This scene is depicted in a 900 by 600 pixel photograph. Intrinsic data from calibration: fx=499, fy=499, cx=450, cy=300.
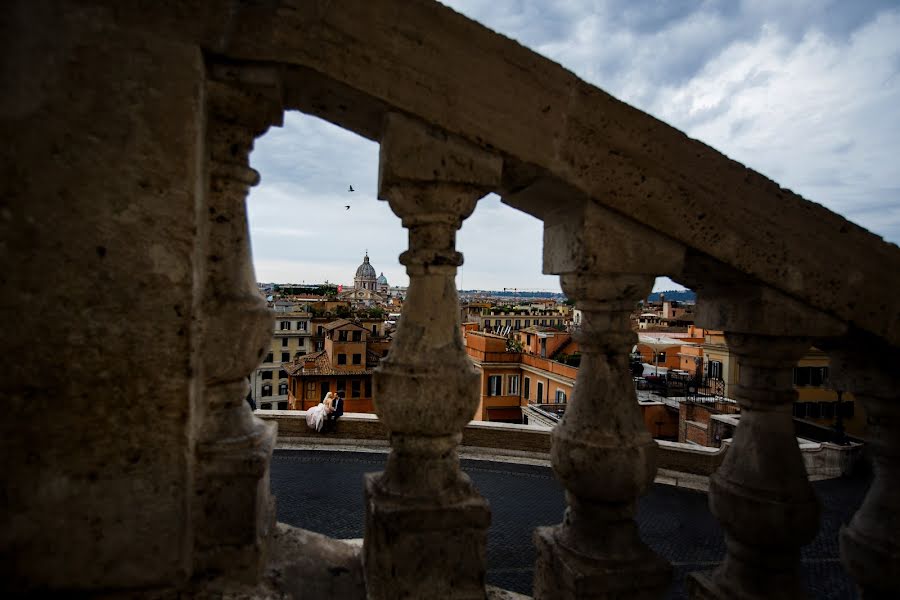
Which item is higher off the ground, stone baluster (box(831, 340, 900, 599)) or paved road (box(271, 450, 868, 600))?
stone baluster (box(831, 340, 900, 599))

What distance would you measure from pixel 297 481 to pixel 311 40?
20.3ft

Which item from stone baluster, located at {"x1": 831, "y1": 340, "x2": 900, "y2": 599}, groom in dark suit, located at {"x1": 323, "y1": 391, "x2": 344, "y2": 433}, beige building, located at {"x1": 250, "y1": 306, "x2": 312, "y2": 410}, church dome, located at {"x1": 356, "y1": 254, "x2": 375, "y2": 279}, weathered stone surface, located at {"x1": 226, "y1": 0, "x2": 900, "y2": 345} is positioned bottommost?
beige building, located at {"x1": 250, "y1": 306, "x2": 312, "y2": 410}

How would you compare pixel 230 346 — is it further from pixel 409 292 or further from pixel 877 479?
pixel 877 479

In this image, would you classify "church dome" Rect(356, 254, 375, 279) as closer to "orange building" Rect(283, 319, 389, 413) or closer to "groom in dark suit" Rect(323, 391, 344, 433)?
"orange building" Rect(283, 319, 389, 413)

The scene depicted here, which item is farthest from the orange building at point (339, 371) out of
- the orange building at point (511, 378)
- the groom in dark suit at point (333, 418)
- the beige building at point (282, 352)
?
the beige building at point (282, 352)

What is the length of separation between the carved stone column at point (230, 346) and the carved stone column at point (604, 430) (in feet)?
3.76

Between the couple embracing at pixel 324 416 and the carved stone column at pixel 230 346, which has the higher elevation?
the carved stone column at pixel 230 346

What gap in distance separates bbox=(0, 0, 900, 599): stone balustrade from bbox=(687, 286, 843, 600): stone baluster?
0.4 inches

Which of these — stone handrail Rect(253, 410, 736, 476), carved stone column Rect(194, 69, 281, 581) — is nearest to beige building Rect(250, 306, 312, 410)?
stone handrail Rect(253, 410, 736, 476)

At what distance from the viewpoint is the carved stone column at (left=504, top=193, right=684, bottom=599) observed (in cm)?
192

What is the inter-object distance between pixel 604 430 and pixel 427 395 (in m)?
0.74

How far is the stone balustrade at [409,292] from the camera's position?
1537 millimetres

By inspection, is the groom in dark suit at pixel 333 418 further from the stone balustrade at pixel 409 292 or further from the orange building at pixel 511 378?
the orange building at pixel 511 378

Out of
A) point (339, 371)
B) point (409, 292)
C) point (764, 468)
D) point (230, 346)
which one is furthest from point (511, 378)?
point (230, 346)
